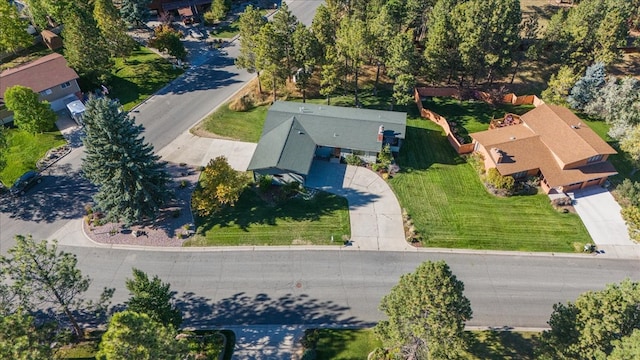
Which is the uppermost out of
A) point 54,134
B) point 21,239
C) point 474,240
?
point 21,239

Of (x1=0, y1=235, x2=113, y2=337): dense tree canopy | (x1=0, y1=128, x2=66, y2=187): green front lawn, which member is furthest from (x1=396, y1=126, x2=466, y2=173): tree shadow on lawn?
(x1=0, y1=128, x2=66, y2=187): green front lawn

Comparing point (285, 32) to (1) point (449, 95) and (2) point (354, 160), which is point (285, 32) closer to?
(2) point (354, 160)

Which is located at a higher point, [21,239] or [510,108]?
[21,239]

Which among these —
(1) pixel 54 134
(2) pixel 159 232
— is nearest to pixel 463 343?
(2) pixel 159 232

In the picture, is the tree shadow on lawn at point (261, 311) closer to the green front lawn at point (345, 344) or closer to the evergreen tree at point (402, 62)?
the green front lawn at point (345, 344)

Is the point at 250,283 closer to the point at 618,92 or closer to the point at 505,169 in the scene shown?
the point at 505,169

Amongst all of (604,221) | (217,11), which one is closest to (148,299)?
(604,221)

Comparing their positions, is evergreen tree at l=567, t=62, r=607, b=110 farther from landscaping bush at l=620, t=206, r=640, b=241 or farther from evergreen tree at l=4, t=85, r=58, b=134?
evergreen tree at l=4, t=85, r=58, b=134

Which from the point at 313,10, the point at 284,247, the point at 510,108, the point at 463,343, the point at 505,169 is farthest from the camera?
the point at 313,10
